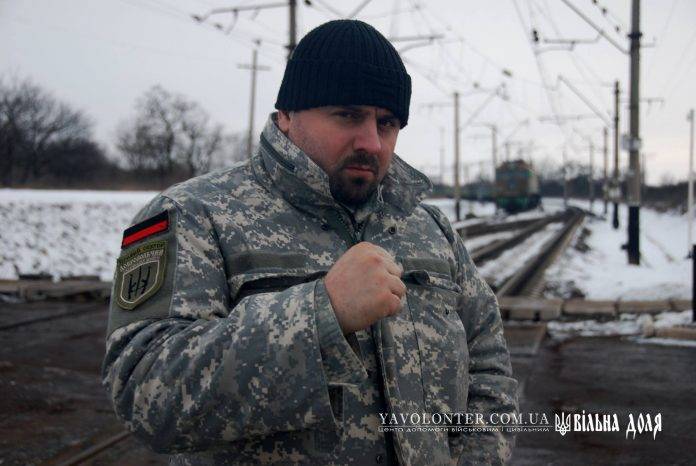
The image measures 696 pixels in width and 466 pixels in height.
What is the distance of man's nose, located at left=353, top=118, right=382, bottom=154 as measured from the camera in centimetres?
173

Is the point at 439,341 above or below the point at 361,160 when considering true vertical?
below

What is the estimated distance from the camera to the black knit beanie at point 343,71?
1.73 metres

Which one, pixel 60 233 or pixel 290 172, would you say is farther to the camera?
pixel 60 233

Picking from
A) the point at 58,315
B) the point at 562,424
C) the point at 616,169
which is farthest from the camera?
the point at 616,169

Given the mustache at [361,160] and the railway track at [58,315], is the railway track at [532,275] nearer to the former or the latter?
the railway track at [58,315]

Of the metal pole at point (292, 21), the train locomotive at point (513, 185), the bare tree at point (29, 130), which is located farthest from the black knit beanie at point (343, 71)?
the train locomotive at point (513, 185)

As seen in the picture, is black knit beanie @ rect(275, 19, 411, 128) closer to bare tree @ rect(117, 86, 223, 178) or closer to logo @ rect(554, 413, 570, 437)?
logo @ rect(554, 413, 570, 437)

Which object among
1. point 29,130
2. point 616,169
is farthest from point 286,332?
point 29,130

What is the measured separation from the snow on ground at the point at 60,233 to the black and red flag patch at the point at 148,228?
45.2ft

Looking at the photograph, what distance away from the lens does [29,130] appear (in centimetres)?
4034

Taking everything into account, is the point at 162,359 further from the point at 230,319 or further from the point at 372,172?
the point at 372,172

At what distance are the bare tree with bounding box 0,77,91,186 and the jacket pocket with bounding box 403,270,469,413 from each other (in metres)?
36.1

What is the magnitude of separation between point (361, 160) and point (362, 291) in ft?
1.78

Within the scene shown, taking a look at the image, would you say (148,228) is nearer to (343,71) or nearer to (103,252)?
(343,71)
